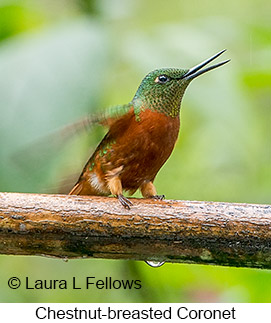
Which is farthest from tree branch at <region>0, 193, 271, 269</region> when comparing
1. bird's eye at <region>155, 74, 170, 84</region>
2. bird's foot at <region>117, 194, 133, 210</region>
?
→ bird's eye at <region>155, 74, 170, 84</region>

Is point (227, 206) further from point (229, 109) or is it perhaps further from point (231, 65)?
point (231, 65)

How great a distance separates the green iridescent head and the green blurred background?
0.07m

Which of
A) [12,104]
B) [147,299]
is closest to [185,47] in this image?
[12,104]

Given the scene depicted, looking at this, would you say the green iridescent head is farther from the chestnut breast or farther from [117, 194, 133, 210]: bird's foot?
[117, 194, 133, 210]: bird's foot

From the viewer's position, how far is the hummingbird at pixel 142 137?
3.05 metres

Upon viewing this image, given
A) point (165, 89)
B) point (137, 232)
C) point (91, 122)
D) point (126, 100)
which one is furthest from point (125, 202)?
point (126, 100)

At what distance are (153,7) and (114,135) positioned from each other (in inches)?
92.9

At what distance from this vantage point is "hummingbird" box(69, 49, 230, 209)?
10.00 feet

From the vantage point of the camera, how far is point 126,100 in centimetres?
437

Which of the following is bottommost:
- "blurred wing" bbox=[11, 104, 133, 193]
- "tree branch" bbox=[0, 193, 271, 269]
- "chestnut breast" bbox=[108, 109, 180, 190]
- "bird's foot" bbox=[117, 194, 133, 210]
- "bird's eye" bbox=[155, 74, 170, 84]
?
"tree branch" bbox=[0, 193, 271, 269]

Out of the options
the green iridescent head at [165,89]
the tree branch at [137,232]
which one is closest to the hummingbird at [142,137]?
the green iridescent head at [165,89]

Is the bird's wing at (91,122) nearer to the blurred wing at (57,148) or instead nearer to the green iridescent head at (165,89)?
the blurred wing at (57,148)

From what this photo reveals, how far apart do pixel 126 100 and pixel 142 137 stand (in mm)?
1370

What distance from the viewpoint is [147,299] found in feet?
11.9
